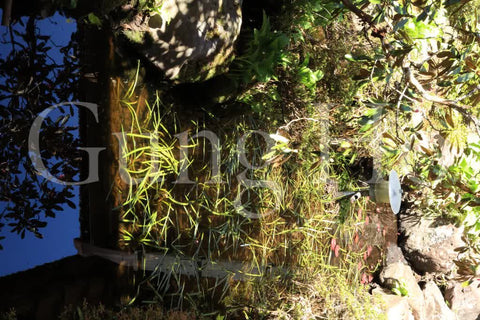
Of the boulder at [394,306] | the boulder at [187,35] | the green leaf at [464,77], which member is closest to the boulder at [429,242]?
the boulder at [394,306]

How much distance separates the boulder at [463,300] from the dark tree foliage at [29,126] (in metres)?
3.59

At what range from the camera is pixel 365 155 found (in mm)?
3535

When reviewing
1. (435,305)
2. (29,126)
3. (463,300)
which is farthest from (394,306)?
(29,126)

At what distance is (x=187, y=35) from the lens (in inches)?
74.7

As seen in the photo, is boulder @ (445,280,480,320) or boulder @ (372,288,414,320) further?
boulder @ (445,280,480,320)

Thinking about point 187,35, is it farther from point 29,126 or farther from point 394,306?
point 394,306

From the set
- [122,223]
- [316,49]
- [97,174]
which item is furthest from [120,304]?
[316,49]

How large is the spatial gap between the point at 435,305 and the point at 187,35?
10.9 ft

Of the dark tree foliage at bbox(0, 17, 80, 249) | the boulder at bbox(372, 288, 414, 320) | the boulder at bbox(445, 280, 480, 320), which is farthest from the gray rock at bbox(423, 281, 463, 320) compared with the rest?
the dark tree foliage at bbox(0, 17, 80, 249)

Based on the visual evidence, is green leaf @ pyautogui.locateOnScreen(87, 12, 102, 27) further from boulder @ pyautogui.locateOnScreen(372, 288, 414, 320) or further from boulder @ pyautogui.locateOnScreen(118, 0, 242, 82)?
boulder @ pyautogui.locateOnScreen(372, 288, 414, 320)

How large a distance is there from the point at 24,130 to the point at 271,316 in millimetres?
1828

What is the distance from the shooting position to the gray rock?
378 centimetres

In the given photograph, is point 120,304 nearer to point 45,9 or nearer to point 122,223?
point 122,223

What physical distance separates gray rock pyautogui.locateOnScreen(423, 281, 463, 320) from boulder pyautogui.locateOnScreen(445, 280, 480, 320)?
0.34 ft
